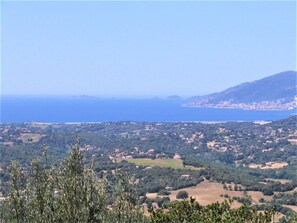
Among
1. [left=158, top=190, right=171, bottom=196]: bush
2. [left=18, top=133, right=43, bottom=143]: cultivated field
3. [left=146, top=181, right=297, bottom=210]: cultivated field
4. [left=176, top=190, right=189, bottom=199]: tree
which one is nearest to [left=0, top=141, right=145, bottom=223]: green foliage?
[left=146, top=181, right=297, bottom=210]: cultivated field

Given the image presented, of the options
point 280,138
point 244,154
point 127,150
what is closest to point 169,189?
point 127,150

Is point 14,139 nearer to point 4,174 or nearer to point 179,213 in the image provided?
point 4,174

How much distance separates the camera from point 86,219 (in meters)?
15.0

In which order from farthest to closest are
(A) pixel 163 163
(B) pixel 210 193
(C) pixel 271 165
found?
(C) pixel 271 165
(A) pixel 163 163
(B) pixel 210 193

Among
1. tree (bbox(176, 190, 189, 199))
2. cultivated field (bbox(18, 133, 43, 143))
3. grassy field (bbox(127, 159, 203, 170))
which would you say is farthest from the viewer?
cultivated field (bbox(18, 133, 43, 143))

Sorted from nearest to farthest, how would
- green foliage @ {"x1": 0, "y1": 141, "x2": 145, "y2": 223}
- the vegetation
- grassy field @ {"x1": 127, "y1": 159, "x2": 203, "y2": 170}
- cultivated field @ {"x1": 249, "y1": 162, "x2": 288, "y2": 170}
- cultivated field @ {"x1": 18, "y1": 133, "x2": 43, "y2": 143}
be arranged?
1. green foliage @ {"x1": 0, "y1": 141, "x2": 145, "y2": 223}
2. grassy field @ {"x1": 127, "y1": 159, "x2": 203, "y2": 170}
3. the vegetation
4. cultivated field @ {"x1": 249, "y1": 162, "x2": 288, "y2": 170}
5. cultivated field @ {"x1": 18, "y1": 133, "x2": 43, "y2": 143}

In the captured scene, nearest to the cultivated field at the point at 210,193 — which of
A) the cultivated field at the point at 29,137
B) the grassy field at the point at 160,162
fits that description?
the grassy field at the point at 160,162

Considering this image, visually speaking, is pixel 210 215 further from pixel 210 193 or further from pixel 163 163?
pixel 163 163

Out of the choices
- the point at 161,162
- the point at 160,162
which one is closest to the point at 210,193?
the point at 161,162

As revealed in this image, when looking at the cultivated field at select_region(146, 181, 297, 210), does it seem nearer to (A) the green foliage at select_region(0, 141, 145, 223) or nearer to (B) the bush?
(B) the bush

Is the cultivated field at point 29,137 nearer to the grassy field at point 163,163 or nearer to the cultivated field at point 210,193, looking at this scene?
the grassy field at point 163,163

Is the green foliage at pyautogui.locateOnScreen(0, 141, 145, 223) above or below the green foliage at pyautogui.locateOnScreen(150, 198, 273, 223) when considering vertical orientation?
above

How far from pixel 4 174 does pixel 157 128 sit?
128 meters

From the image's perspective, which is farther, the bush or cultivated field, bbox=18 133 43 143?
cultivated field, bbox=18 133 43 143
